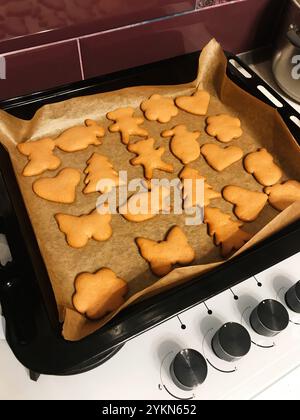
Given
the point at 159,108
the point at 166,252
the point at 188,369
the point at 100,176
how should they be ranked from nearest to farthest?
the point at 188,369 → the point at 166,252 → the point at 100,176 → the point at 159,108

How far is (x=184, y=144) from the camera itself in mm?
868

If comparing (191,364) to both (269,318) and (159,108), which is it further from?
(159,108)

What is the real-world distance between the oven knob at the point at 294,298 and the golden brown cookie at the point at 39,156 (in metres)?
0.52

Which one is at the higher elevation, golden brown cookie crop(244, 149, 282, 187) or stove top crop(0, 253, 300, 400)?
golden brown cookie crop(244, 149, 282, 187)

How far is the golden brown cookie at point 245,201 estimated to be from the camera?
777 mm

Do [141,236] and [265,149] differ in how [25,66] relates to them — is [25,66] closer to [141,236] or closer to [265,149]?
[141,236]

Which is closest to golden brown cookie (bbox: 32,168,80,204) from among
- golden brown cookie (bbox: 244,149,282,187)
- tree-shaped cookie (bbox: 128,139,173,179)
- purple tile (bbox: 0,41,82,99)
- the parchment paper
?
the parchment paper

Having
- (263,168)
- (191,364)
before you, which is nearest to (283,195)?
(263,168)

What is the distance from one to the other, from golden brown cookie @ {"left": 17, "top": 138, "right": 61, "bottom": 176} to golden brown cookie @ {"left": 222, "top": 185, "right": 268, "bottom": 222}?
1.20ft

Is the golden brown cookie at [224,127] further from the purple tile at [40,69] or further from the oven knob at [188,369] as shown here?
the oven knob at [188,369]

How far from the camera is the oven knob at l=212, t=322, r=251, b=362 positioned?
0.58m

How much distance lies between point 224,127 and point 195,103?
0.09 meters

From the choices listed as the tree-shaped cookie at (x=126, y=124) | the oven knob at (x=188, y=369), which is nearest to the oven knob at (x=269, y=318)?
the oven knob at (x=188, y=369)

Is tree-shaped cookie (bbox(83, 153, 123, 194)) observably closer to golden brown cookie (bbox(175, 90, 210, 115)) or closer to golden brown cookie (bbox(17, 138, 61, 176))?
golden brown cookie (bbox(17, 138, 61, 176))
